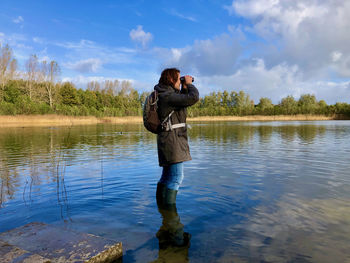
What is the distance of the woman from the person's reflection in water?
56 cm

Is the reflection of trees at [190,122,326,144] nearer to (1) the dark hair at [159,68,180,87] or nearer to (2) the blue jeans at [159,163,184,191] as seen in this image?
(2) the blue jeans at [159,163,184,191]

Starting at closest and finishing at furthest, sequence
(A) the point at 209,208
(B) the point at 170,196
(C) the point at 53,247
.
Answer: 1. (C) the point at 53,247
2. (B) the point at 170,196
3. (A) the point at 209,208

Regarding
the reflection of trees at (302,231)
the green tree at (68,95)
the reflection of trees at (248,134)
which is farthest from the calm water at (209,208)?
the green tree at (68,95)

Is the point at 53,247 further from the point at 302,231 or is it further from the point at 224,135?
the point at 224,135

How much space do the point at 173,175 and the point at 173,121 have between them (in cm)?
80

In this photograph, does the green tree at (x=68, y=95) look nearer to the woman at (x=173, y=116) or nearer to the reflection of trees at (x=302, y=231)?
the woman at (x=173, y=116)

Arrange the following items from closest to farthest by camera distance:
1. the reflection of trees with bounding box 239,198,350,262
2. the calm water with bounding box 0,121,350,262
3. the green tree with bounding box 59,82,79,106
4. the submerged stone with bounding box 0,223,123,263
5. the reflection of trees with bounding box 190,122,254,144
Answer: the submerged stone with bounding box 0,223,123,263, the reflection of trees with bounding box 239,198,350,262, the calm water with bounding box 0,121,350,262, the reflection of trees with bounding box 190,122,254,144, the green tree with bounding box 59,82,79,106

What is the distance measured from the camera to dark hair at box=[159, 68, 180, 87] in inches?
150

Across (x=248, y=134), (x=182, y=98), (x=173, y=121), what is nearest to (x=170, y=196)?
(x=173, y=121)

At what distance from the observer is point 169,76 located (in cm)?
382

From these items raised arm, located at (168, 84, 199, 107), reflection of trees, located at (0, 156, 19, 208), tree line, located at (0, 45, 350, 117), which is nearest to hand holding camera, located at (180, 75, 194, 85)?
raised arm, located at (168, 84, 199, 107)

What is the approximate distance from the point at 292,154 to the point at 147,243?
28.8 feet

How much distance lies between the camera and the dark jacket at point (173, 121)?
360cm

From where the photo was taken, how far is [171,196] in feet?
13.4
